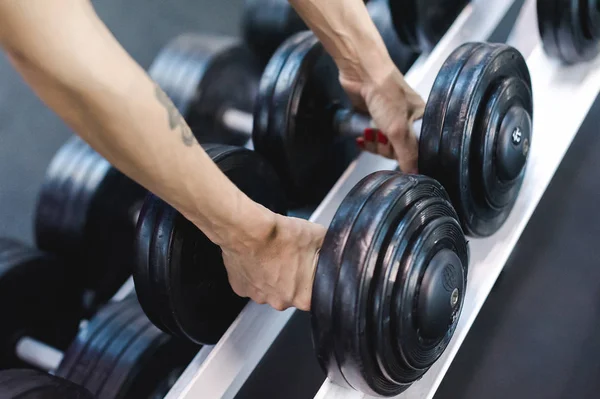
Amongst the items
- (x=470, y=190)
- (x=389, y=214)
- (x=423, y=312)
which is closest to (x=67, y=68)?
(x=389, y=214)

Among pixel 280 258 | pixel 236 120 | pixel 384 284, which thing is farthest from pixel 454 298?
pixel 236 120

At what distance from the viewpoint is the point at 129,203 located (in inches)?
50.1

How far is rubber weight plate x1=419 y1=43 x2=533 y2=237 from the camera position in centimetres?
90

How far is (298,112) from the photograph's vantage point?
1.10 meters

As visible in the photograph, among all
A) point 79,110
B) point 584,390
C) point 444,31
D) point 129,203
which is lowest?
point 584,390

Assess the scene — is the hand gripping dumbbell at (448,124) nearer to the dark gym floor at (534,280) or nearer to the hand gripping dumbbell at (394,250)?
the hand gripping dumbbell at (394,250)

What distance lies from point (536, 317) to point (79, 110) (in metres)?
1.06

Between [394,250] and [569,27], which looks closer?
[394,250]

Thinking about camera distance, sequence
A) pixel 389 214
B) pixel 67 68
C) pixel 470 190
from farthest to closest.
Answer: pixel 470 190 → pixel 389 214 → pixel 67 68

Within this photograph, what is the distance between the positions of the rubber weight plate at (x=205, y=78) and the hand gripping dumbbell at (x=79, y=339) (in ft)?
1.44

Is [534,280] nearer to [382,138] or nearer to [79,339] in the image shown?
A: [382,138]

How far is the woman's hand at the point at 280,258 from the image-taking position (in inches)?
30.4

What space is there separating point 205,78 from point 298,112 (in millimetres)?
335

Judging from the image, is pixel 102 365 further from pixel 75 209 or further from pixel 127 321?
pixel 75 209
